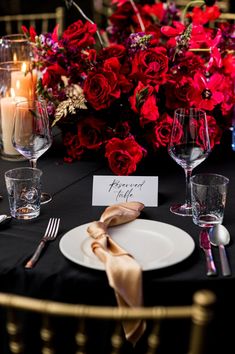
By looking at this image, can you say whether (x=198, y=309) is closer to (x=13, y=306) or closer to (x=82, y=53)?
(x=13, y=306)

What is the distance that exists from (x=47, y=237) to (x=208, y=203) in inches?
13.6

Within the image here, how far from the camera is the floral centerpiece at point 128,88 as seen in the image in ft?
4.99

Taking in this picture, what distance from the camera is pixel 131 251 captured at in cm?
113

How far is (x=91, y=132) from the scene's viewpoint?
1.59 meters

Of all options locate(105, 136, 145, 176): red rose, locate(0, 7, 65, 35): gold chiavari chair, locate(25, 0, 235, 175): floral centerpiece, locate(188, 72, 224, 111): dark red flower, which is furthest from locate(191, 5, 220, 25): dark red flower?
locate(0, 7, 65, 35): gold chiavari chair

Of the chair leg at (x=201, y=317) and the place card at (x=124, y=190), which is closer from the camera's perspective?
the chair leg at (x=201, y=317)

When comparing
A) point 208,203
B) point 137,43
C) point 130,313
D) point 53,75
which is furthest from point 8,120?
point 130,313

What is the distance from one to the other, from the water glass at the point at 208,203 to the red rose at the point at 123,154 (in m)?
0.26

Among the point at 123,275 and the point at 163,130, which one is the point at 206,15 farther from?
the point at 123,275

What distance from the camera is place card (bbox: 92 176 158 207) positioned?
1395 millimetres

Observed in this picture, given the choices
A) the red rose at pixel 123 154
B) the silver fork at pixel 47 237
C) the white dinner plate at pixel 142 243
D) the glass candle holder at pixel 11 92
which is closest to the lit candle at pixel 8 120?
the glass candle holder at pixel 11 92

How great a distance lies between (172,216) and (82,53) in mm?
566

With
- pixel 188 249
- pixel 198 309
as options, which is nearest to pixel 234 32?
pixel 188 249

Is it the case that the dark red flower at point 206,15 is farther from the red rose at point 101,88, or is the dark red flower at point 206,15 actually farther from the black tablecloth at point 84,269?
the black tablecloth at point 84,269
